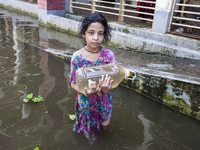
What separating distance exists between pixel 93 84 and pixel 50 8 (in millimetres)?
8168

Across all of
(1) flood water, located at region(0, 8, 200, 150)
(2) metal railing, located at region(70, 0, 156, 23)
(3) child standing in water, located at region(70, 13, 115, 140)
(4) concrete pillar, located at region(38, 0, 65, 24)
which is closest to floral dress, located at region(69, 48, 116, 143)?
(3) child standing in water, located at region(70, 13, 115, 140)

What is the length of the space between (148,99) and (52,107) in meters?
1.84

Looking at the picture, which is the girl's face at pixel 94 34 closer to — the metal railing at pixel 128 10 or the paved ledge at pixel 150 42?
the paved ledge at pixel 150 42

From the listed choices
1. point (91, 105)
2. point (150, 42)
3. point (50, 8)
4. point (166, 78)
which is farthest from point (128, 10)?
point (91, 105)

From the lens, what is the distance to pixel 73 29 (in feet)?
25.9

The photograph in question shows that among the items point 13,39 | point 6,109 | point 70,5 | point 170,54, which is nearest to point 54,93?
point 6,109

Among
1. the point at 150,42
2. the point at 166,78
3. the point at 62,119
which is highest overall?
the point at 150,42

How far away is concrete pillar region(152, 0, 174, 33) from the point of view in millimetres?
5504

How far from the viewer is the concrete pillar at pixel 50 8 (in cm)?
894

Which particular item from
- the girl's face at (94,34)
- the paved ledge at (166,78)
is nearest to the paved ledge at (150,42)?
the paved ledge at (166,78)

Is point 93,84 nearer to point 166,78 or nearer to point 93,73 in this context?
point 93,73

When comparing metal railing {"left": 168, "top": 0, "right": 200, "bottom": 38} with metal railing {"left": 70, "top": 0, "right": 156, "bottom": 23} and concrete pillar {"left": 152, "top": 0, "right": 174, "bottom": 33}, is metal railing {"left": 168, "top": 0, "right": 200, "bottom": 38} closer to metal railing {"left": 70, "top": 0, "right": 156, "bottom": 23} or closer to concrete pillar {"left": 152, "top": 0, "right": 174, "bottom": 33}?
concrete pillar {"left": 152, "top": 0, "right": 174, "bottom": 33}

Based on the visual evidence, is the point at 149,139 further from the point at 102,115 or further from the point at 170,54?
the point at 170,54

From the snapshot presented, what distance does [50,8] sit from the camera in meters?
9.01
